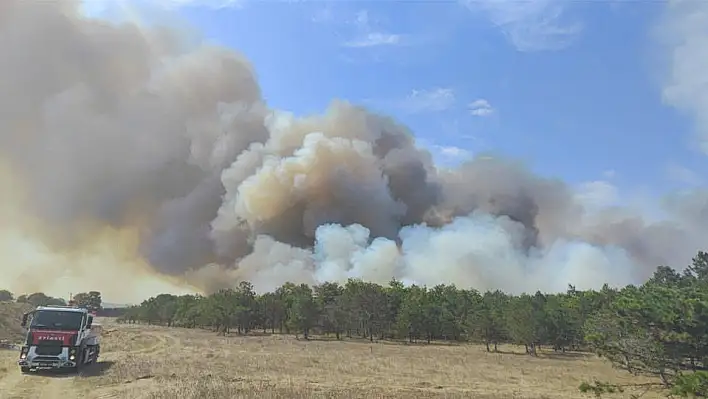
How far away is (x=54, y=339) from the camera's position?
843 inches

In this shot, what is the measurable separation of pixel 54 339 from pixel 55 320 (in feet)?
3.18

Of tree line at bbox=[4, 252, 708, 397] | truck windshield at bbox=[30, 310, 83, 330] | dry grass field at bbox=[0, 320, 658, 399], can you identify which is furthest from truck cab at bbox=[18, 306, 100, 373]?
tree line at bbox=[4, 252, 708, 397]

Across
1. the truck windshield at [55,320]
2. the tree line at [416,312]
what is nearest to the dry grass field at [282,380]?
the truck windshield at [55,320]

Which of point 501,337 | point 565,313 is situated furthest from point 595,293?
point 501,337

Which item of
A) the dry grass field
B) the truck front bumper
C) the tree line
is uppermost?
the tree line

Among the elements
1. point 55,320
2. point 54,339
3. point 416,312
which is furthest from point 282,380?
point 416,312

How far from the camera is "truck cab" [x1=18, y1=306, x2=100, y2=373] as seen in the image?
21250 mm

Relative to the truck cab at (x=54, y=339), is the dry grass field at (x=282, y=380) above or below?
below

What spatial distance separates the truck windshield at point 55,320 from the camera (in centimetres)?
2183

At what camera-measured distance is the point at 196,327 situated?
307 ft

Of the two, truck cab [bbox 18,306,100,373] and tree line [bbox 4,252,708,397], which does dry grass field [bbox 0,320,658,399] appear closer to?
truck cab [bbox 18,306,100,373]

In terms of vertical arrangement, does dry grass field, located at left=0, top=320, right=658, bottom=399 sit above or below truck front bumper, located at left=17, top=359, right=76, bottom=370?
below

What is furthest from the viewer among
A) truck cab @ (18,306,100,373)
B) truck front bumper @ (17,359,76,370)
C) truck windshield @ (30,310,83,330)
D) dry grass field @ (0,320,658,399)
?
truck windshield @ (30,310,83,330)

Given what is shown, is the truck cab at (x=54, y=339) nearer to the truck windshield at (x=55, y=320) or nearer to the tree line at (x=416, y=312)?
the truck windshield at (x=55, y=320)
